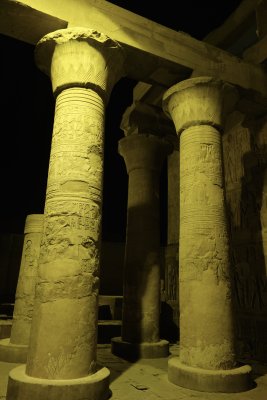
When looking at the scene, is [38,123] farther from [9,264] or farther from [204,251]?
[204,251]

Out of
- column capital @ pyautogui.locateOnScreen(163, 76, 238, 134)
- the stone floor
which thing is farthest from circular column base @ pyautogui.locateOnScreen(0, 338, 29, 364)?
column capital @ pyautogui.locateOnScreen(163, 76, 238, 134)

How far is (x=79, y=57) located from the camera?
171 inches

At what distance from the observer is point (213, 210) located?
4754 millimetres

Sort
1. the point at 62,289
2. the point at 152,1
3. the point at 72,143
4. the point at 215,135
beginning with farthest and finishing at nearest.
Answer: the point at 152,1
the point at 215,135
the point at 72,143
the point at 62,289

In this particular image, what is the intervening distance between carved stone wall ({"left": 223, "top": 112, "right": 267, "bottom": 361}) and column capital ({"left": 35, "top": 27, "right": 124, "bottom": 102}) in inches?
154

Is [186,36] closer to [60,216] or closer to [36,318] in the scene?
[60,216]

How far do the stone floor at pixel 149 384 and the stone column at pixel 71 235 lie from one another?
1.78 ft

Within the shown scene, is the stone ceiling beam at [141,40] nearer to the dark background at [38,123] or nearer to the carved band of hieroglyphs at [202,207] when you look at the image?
the carved band of hieroglyphs at [202,207]

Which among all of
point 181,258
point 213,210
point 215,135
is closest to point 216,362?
point 181,258

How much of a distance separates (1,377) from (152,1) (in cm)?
1063

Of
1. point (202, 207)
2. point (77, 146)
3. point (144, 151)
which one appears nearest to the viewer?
point (77, 146)

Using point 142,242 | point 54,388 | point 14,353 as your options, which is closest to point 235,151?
point 142,242

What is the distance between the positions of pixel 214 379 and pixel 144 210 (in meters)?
3.76

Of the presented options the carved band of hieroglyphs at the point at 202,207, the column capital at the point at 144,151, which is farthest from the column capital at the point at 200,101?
the column capital at the point at 144,151
